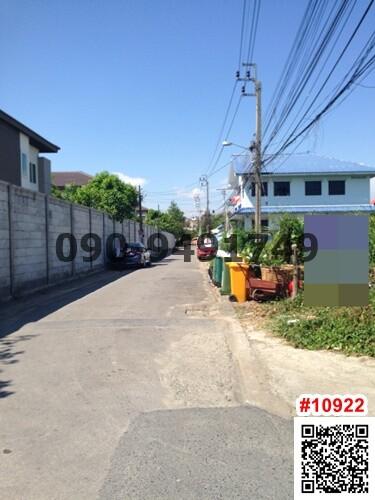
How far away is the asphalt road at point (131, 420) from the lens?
3611mm

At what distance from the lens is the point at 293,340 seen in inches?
312

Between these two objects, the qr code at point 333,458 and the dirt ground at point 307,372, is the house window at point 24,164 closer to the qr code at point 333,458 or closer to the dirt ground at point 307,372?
the dirt ground at point 307,372

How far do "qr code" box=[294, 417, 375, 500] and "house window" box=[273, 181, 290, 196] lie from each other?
40.3m

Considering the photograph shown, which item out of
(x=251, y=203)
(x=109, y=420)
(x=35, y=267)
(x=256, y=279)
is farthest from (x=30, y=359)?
(x=251, y=203)

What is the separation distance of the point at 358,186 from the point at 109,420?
132ft

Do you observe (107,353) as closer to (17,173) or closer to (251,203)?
(17,173)

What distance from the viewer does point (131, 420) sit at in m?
4.82

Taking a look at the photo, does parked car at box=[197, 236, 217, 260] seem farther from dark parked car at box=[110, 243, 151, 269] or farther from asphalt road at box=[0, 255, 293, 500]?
asphalt road at box=[0, 255, 293, 500]

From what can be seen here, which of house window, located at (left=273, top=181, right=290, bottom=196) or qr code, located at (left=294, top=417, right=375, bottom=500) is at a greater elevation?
house window, located at (left=273, top=181, right=290, bottom=196)

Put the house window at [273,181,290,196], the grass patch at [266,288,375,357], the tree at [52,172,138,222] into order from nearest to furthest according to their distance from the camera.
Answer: the grass patch at [266,288,375,357], the tree at [52,172,138,222], the house window at [273,181,290,196]

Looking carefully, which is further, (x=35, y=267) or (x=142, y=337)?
(x=35, y=267)

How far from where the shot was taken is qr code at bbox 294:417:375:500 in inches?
104

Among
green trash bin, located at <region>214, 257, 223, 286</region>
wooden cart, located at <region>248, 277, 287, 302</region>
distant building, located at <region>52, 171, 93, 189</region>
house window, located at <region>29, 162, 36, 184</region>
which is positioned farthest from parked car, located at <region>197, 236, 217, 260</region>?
distant building, located at <region>52, 171, 93, 189</region>

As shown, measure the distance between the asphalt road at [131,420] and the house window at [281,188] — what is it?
33791 mm
